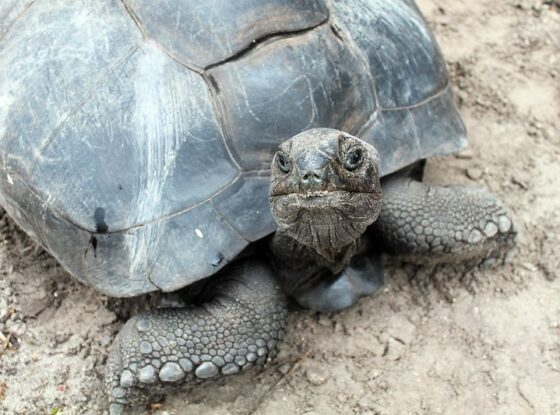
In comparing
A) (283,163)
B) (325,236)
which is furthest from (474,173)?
(283,163)

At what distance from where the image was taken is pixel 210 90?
10.5 feet

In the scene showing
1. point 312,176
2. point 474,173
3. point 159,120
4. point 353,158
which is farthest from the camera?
point 474,173

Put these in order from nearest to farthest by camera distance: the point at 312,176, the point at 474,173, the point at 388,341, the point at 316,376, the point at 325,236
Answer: the point at 312,176 < the point at 325,236 < the point at 316,376 < the point at 388,341 < the point at 474,173

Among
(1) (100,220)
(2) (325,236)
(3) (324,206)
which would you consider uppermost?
(3) (324,206)

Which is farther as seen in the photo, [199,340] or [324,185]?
[199,340]

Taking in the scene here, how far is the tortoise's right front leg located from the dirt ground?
0.59 feet

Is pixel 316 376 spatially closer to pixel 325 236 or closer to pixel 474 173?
pixel 325 236

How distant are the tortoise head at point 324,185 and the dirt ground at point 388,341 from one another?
31.8 inches

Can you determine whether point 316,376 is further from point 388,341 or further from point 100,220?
point 100,220

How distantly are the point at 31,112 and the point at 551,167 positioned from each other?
251cm

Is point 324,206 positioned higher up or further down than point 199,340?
higher up

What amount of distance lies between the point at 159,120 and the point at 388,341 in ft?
4.40

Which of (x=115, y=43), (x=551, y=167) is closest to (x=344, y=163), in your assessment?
(x=115, y=43)

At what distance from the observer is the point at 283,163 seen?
2.69 m
